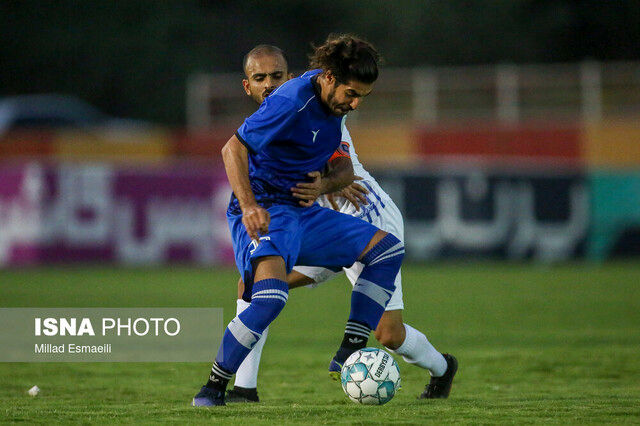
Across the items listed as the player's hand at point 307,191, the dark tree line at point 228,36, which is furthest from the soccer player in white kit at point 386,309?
the dark tree line at point 228,36

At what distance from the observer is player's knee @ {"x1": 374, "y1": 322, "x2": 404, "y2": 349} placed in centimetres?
675

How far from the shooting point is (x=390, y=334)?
6.75m

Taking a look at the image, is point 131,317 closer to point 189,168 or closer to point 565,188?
point 189,168

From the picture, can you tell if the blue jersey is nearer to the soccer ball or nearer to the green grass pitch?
the soccer ball

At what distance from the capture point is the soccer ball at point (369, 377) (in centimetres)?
612

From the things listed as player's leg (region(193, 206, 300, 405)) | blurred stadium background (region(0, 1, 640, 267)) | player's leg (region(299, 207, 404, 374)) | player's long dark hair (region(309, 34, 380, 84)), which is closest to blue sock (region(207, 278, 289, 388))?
player's leg (region(193, 206, 300, 405))

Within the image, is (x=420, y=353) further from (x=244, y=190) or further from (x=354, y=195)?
(x=244, y=190)

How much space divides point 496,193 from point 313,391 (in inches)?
466

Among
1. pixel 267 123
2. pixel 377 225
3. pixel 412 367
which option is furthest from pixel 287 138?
pixel 412 367

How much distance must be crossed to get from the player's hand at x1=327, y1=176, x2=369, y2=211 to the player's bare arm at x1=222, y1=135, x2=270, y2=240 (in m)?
0.87

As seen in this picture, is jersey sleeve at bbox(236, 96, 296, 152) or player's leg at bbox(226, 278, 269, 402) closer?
jersey sleeve at bbox(236, 96, 296, 152)

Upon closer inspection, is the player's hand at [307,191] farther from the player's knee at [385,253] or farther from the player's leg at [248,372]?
the player's leg at [248,372]

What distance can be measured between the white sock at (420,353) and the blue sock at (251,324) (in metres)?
1.13

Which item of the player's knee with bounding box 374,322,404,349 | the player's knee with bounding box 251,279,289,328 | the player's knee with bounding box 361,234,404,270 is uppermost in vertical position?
the player's knee with bounding box 361,234,404,270
